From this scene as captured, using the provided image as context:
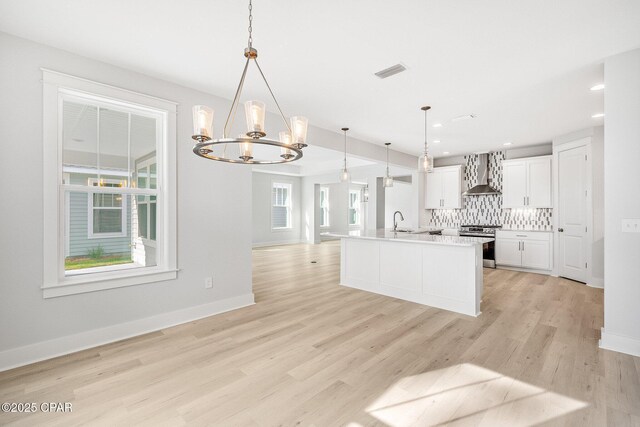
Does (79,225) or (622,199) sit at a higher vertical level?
(622,199)

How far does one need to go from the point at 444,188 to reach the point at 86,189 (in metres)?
7.10

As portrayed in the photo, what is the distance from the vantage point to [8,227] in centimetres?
238

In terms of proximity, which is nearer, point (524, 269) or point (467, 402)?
point (467, 402)

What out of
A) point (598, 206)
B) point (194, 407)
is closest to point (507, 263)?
point (598, 206)

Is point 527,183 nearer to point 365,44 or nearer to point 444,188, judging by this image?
point 444,188

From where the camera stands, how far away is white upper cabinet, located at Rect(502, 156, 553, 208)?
5875mm

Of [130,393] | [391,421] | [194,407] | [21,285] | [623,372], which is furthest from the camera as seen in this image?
[21,285]

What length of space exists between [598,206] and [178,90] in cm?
657

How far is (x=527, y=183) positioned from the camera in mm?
6105

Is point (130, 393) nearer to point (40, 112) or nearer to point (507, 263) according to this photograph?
point (40, 112)

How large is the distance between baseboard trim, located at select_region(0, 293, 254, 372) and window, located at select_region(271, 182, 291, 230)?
6991 mm

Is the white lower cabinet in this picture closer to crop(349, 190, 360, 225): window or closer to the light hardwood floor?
the light hardwood floor

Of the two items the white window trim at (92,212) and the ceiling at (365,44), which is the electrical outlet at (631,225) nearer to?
the ceiling at (365,44)

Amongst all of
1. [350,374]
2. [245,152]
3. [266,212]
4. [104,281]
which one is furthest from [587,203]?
[266,212]
